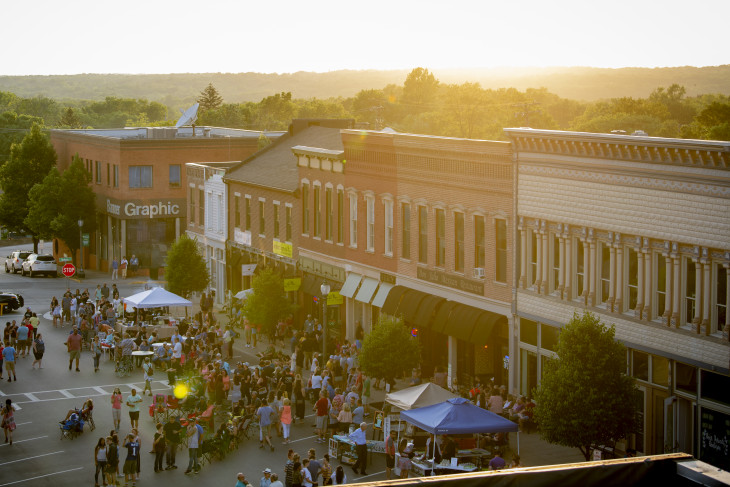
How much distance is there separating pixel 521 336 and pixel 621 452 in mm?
6302

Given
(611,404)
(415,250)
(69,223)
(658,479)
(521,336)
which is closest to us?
(658,479)

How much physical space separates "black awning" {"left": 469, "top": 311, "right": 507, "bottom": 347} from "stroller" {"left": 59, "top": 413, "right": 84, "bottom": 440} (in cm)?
1352

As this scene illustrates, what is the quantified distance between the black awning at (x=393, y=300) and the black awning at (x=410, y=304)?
329 millimetres

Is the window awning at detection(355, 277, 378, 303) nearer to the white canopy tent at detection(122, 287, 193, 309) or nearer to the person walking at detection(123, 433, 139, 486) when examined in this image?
the white canopy tent at detection(122, 287, 193, 309)

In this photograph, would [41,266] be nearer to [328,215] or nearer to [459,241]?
[328,215]

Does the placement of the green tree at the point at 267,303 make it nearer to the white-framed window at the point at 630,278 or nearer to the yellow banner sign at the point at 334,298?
the yellow banner sign at the point at 334,298

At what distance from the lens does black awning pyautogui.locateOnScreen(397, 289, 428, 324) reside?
131 ft

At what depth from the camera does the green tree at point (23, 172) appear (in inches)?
3189

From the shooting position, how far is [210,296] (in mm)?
56094

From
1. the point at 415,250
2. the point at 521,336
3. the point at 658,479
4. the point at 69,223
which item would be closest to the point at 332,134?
the point at 415,250

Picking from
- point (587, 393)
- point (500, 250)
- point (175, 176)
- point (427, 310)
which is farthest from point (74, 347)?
point (175, 176)

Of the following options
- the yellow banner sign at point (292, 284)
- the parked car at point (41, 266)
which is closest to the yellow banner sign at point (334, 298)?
the yellow banner sign at point (292, 284)

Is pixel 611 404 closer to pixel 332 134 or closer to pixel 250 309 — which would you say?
pixel 250 309

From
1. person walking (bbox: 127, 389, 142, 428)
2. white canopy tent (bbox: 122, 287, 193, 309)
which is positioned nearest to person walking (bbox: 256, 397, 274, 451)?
person walking (bbox: 127, 389, 142, 428)
